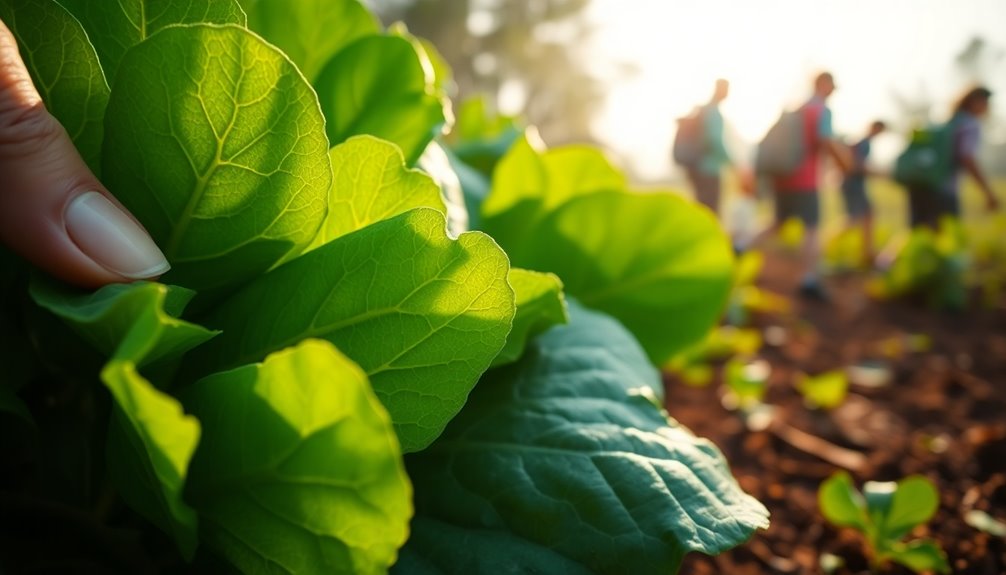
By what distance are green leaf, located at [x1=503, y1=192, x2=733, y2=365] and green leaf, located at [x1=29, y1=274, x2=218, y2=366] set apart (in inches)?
22.1

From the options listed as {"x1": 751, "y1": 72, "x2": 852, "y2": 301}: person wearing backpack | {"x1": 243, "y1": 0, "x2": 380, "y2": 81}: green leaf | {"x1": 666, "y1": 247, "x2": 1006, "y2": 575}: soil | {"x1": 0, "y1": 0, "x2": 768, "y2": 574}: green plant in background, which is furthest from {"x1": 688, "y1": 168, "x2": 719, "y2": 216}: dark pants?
{"x1": 0, "y1": 0, "x2": 768, "y2": 574}: green plant in background

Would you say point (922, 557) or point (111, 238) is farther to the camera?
point (922, 557)

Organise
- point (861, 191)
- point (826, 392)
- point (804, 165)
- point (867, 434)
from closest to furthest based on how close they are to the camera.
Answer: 1. point (867, 434)
2. point (826, 392)
3. point (804, 165)
4. point (861, 191)

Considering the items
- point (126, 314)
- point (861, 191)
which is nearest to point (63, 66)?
point (126, 314)

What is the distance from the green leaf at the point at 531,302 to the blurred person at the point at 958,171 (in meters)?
5.43

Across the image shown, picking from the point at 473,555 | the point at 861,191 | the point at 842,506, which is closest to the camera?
the point at 473,555

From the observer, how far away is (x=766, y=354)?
9.99ft

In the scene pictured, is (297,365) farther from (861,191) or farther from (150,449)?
(861,191)

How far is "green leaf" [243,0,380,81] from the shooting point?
32.9 inches

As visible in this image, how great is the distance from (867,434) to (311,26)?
1789mm

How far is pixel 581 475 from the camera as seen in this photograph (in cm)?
65

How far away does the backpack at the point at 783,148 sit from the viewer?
4.08m

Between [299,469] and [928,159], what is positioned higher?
[299,469]

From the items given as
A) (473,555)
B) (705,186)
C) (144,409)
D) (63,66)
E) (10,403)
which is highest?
(63,66)
